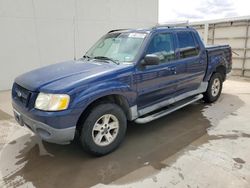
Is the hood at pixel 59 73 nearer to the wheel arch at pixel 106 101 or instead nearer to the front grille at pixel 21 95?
the front grille at pixel 21 95

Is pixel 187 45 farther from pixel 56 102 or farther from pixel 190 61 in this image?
pixel 56 102

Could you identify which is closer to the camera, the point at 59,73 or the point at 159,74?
the point at 59,73

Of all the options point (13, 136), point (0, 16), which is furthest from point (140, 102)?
point (0, 16)

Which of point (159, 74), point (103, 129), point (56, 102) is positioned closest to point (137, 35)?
point (159, 74)

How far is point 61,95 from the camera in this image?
268 centimetres

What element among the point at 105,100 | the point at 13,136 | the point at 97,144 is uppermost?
the point at 105,100

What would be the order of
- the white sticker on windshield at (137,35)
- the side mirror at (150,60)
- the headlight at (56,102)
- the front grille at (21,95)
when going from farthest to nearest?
the white sticker on windshield at (137,35)
the side mirror at (150,60)
the front grille at (21,95)
the headlight at (56,102)

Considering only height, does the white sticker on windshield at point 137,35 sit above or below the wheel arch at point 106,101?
above

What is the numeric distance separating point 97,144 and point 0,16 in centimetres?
623

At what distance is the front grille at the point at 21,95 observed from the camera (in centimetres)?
292

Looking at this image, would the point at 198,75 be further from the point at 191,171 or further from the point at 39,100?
the point at 39,100

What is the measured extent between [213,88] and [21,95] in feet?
14.4

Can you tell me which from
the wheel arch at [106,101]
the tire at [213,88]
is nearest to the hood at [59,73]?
the wheel arch at [106,101]

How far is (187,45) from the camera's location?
4.45m
